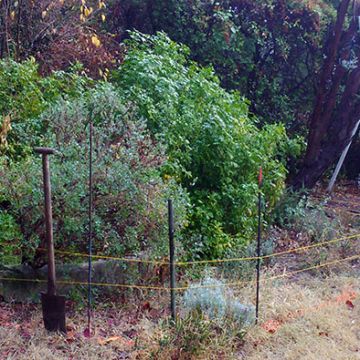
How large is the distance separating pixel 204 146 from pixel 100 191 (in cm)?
190

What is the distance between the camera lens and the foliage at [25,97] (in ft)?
18.5

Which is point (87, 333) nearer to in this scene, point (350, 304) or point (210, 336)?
point (210, 336)

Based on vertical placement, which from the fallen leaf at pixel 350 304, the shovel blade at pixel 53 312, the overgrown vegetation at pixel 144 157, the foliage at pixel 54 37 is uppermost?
the foliage at pixel 54 37

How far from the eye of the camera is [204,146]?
638 centimetres

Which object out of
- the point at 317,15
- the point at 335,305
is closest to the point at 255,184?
the point at 335,305

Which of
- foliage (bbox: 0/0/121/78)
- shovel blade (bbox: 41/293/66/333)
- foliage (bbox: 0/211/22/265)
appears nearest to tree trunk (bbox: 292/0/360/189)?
foliage (bbox: 0/0/121/78)

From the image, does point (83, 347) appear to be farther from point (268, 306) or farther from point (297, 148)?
point (297, 148)

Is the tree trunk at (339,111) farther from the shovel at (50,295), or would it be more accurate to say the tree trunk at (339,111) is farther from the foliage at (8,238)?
the shovel at (50,295)

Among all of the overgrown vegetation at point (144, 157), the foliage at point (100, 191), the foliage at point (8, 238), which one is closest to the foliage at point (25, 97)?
the overgrown vegetation at point (144, 157)

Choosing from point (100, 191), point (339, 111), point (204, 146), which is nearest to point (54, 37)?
point (204, 146)

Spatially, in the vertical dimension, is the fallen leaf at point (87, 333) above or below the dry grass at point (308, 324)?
above

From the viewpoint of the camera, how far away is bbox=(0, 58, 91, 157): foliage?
5.63 meters

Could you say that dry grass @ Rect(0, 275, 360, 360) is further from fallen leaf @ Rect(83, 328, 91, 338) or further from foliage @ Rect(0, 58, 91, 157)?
foliage @ Rect(0, 58, 91, 157)

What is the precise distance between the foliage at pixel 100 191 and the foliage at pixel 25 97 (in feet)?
1.15
